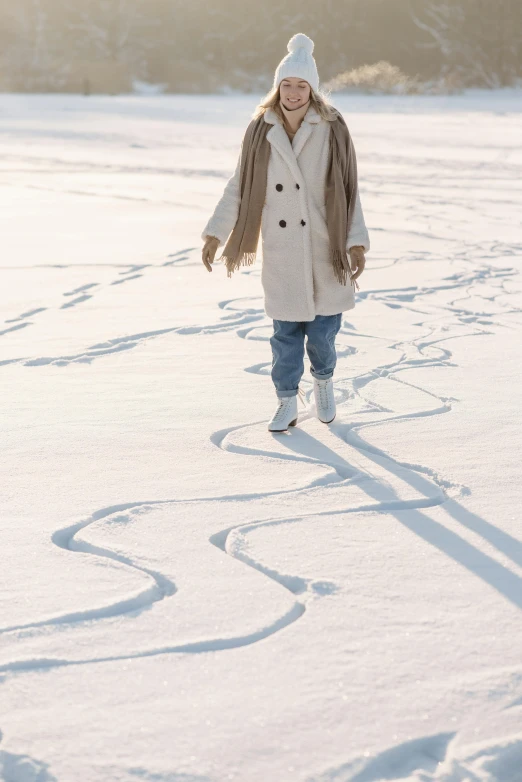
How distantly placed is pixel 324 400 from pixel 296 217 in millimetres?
630

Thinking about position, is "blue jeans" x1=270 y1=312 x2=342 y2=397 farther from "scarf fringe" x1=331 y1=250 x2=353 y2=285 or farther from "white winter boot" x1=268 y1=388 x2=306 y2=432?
"scarf fringe" x1=331 y1=250 x2=353 y2=285

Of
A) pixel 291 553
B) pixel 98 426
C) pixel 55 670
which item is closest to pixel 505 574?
pixel 291 553

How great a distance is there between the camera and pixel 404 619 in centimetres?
211

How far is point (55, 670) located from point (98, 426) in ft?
5.17

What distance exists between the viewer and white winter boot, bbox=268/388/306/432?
3369 millimetres

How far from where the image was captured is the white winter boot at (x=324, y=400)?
135 inches

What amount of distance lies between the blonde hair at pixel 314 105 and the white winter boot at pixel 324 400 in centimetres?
87

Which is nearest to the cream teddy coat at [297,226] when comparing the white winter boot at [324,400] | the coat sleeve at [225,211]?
the coat sleeve at [225,211]

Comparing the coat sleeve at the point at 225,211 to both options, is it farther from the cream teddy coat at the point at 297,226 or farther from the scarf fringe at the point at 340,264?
the scarf fringe at the point at 340,264

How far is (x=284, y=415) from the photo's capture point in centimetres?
339

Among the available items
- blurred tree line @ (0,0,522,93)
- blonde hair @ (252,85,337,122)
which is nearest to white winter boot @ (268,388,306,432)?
blonde hair @ (252,85,337,122)

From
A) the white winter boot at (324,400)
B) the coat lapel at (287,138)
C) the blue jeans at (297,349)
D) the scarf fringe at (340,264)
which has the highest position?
the coat lapel at (287,138)

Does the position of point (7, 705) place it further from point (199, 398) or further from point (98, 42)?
point (98, 42)

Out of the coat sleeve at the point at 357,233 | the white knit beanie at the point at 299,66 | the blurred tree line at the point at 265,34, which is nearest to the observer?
the white knit beanie at the point at 299,66
